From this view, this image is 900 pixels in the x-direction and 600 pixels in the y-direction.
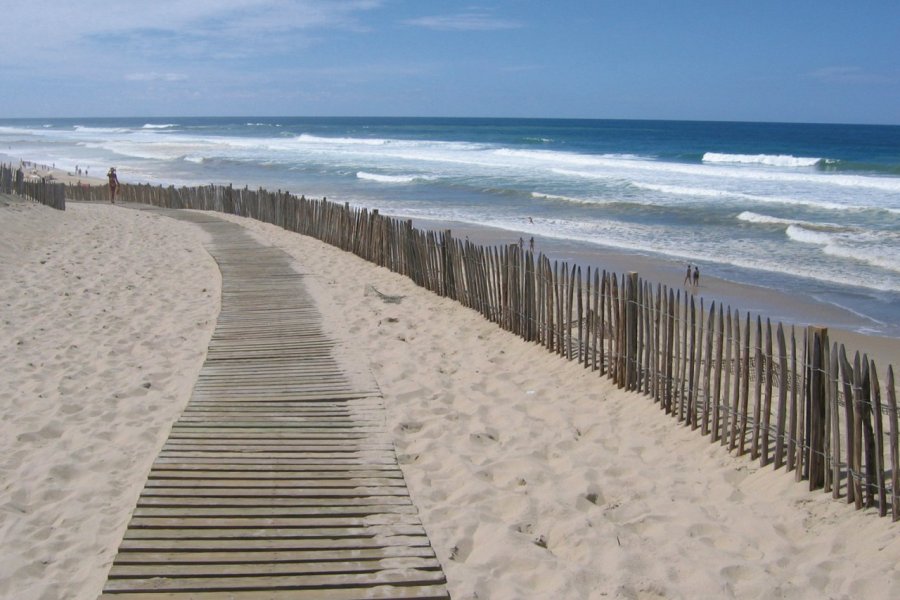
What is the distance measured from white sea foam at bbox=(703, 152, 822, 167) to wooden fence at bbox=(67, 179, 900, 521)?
1557 inches

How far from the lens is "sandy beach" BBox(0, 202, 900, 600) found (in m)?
3.70

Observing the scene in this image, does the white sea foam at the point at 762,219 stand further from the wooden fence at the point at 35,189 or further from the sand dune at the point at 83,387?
the wooden fence at the point at 35,189

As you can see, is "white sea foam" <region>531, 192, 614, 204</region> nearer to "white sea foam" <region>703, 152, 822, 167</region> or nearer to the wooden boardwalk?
the wooden boardwalk

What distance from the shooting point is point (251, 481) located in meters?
4.33

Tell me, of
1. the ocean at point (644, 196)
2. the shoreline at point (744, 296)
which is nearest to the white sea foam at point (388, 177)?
the ocean at point (644, 196)

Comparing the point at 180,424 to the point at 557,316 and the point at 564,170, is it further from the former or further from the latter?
the point at 564,170

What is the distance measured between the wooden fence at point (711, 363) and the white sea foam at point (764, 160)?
3955cm

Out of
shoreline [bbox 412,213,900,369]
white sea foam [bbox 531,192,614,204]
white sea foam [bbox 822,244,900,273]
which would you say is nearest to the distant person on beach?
shoreline [bbox 412,213,900,369]

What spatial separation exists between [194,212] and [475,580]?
1726 centimetres

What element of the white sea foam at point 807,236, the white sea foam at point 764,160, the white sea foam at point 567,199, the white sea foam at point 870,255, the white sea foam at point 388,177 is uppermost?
the white sea foam at point 764,160

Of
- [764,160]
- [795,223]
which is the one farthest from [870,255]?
[764,160]

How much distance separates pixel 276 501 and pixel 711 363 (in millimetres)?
3240

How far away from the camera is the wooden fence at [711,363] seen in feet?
13.8

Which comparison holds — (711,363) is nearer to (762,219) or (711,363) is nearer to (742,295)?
(742,295)
